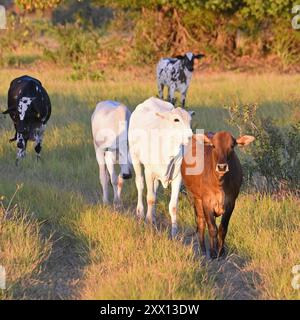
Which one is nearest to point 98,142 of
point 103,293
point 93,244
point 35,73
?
point 93,244

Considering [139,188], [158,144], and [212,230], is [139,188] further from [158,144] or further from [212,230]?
[212,230]

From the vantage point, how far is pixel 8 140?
1275 centimetres

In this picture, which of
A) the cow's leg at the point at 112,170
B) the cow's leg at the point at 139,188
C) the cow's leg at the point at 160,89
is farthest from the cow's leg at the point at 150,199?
the cow's leg at the point at 160,89

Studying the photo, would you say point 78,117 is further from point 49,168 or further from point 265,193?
point 265,193

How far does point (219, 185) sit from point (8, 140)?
235 inches

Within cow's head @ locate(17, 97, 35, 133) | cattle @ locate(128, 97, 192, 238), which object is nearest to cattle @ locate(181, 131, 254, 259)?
cattle @ locate(128, 97, 192, 238)

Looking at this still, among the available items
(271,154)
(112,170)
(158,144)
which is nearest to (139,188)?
(112,170)

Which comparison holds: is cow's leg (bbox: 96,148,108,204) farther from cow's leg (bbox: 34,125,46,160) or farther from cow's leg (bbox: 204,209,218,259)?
cow's leg (bbox: 204,209,218,259)

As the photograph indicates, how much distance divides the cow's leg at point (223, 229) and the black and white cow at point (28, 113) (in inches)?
189

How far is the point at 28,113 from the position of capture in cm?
1218

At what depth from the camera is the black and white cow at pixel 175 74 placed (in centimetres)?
1833

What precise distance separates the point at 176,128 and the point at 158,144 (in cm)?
40

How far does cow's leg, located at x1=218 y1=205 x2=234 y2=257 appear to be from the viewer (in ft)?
25.1
